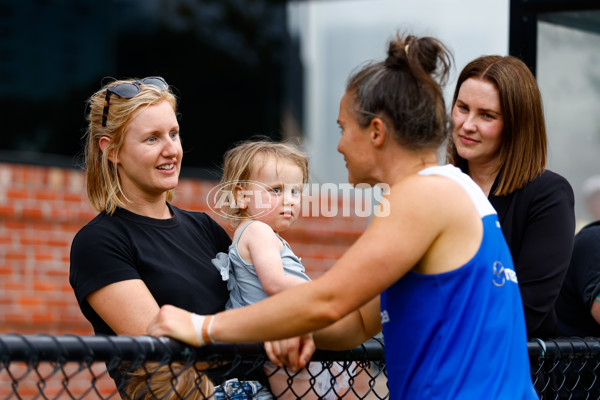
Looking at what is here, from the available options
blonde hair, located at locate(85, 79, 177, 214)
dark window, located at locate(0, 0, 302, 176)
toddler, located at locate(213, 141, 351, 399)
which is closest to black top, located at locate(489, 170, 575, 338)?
toddler, located at locate(213, 141, 351, 399)

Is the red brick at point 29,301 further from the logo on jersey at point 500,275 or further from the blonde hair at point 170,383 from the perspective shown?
the logo on jersey at point 500,275

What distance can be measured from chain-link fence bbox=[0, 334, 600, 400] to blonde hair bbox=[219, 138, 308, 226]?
23.2 inches

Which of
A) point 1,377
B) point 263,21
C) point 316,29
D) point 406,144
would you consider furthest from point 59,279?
point 406,144

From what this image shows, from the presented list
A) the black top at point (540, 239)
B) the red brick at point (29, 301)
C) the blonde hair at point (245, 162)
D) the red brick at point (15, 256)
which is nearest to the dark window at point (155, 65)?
the red brick at point (15, 256)

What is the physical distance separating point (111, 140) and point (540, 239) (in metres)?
1.39

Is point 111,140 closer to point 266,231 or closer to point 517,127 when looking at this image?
point 266,231

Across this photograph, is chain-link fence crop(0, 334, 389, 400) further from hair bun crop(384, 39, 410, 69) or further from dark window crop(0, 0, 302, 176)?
dark window crop(0, 0, 302, 176)

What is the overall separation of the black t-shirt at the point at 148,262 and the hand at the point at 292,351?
48 cm

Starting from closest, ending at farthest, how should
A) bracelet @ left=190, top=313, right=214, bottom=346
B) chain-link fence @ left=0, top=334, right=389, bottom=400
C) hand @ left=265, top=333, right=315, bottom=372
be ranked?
chain-link fence @ left=0, top=334, right=389, bottom=400 → bracelet @ left=190, top=313, right=214, bottom=346 → hand @ left=265, top=333, right=315, bottom=372

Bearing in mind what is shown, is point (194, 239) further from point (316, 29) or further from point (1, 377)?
point (316, 29)

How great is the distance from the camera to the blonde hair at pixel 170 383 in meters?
2.05

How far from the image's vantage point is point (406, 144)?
1.99 m

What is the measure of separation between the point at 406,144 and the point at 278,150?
84 centimetres

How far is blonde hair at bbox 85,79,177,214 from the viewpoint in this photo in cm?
255
